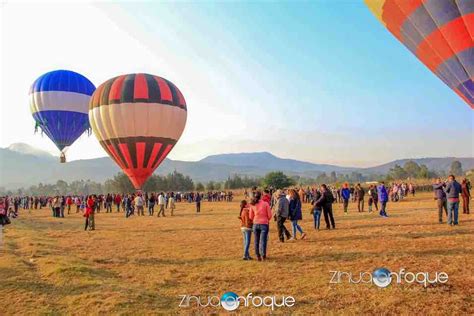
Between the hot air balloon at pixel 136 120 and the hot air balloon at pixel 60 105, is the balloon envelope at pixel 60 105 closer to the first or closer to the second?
the hot air balloon at pixel 60 105

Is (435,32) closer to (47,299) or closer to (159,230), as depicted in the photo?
(159,230)

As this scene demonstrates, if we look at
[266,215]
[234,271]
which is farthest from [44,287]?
[266,215]

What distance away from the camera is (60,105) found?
153 feet

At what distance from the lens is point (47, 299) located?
294 inches

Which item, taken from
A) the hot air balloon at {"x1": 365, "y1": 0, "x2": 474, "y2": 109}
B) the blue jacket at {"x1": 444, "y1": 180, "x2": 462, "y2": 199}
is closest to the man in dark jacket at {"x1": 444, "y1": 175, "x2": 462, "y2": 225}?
the blue jacket at {"x1": 444, "y1": 180, "x2": 462, "y2": 199}

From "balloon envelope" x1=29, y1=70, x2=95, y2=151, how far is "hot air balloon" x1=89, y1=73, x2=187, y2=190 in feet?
51.2

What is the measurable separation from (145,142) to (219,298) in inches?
1014

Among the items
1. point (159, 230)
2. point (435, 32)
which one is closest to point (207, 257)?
point (159, 230)

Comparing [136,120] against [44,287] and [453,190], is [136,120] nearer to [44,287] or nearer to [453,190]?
[453,190]

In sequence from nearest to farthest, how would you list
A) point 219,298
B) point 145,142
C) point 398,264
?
point 219,298, point 398,264, point 145,142

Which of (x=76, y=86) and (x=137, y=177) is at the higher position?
(x=76, y=86)

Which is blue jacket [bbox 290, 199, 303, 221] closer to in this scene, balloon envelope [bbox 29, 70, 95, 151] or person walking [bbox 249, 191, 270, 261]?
person walking [bbox 249, 191, 270, 261]

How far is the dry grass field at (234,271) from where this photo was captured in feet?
21.4

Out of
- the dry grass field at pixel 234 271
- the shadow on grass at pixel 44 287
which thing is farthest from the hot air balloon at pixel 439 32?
the shadow on grass at pixel 44 287
